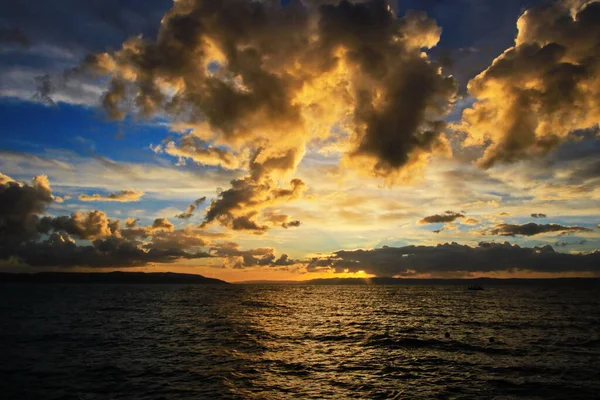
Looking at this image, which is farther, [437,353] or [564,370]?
[437,353]

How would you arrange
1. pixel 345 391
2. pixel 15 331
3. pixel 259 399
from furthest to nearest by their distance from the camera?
pixel 15 331 < pixel 345 391 < pixel 259 399

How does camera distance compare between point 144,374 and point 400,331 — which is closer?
point 144,374

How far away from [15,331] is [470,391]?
5780 centimetres

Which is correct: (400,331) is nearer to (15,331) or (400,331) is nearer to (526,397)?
(526,397)

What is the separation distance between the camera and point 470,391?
25.8 meters

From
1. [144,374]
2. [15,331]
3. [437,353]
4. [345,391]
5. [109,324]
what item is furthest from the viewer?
[109,324]

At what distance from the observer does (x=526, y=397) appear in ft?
81.0

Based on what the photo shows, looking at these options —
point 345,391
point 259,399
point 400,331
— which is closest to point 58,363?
point 259,399

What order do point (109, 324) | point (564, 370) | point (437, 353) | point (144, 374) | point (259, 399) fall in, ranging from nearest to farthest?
point (259, 399) → point (144, 374) → point (564, 370) → point (437, 353) → point (109, 324)

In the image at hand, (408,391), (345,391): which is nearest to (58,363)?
(345,391)

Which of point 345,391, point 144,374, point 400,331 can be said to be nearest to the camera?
point 345,391

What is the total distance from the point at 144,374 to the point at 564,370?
35028 millimetres

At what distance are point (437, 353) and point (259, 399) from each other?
23322 millimetres

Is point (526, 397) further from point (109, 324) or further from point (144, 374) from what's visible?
point (109, 324)
